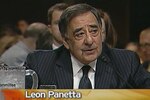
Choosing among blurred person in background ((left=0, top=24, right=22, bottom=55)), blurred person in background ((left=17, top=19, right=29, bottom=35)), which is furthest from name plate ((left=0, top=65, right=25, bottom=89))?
blurred person in background ((left=17, top=19, right=29, bottom=35))

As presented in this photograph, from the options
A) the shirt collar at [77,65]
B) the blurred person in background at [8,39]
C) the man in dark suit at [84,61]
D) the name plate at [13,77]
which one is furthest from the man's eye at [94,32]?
the blurred person in background at [8,39]

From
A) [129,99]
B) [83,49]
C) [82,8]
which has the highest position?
[82,8]

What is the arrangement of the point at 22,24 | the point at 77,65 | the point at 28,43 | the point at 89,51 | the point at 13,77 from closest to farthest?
the point at 13,77 → the point at 89,51 → the point at 77,65 → the point at 28,43 → the point at 22,24

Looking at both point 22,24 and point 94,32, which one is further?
point 22,24

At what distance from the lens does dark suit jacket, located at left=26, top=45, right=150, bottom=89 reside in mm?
2277

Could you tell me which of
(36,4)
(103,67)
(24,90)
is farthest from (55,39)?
(36,4)

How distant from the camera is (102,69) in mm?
2340

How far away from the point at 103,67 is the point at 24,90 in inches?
19.8

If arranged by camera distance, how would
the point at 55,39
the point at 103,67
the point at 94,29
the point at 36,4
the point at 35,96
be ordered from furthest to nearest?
the point at 36,4 → the point at 55,39 → the point at 103,67 → the point at 94,29 → the point at 35,96

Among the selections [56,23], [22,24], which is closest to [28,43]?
[56,23]

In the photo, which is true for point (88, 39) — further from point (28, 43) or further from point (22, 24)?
point (22, 24)

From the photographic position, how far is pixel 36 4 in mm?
6414

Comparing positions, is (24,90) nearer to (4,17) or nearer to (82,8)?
(82,8)

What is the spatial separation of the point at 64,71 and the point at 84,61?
0.14m
